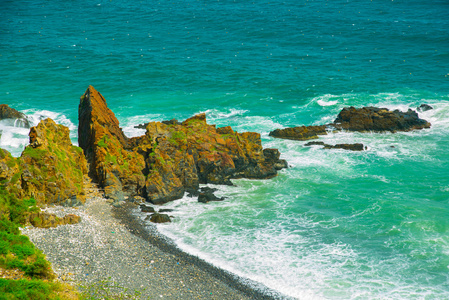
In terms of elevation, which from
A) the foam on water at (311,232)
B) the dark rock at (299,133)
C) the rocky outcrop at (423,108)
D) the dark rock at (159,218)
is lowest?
the foam on water at (311,232)

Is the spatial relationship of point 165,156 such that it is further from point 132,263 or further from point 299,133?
point 299,133

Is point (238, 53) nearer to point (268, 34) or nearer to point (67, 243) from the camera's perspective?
point (268, 34)

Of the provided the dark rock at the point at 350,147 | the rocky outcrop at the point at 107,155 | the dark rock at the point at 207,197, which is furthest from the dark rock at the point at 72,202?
the dark rock at the point at 350,147

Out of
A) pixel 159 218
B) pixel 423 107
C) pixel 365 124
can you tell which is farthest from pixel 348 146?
pixel 159 218

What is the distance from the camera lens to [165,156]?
39250 millimetres

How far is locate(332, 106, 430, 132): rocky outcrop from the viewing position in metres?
55.8

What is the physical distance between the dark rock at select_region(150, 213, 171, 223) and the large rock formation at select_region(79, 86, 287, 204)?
122 inches

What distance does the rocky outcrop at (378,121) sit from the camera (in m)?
55.8

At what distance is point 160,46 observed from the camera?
93.4m

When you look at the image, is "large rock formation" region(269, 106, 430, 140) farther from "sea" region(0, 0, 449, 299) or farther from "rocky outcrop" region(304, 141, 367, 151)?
"rocky outcrop" region(304, 141, 367, 151)

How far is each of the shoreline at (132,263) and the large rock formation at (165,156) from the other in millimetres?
6339

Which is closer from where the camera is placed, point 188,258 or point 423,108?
point 188,258

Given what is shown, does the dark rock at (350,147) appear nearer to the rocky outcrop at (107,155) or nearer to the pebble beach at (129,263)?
the rocky outcrop at (107,155)

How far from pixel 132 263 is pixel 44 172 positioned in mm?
11320
